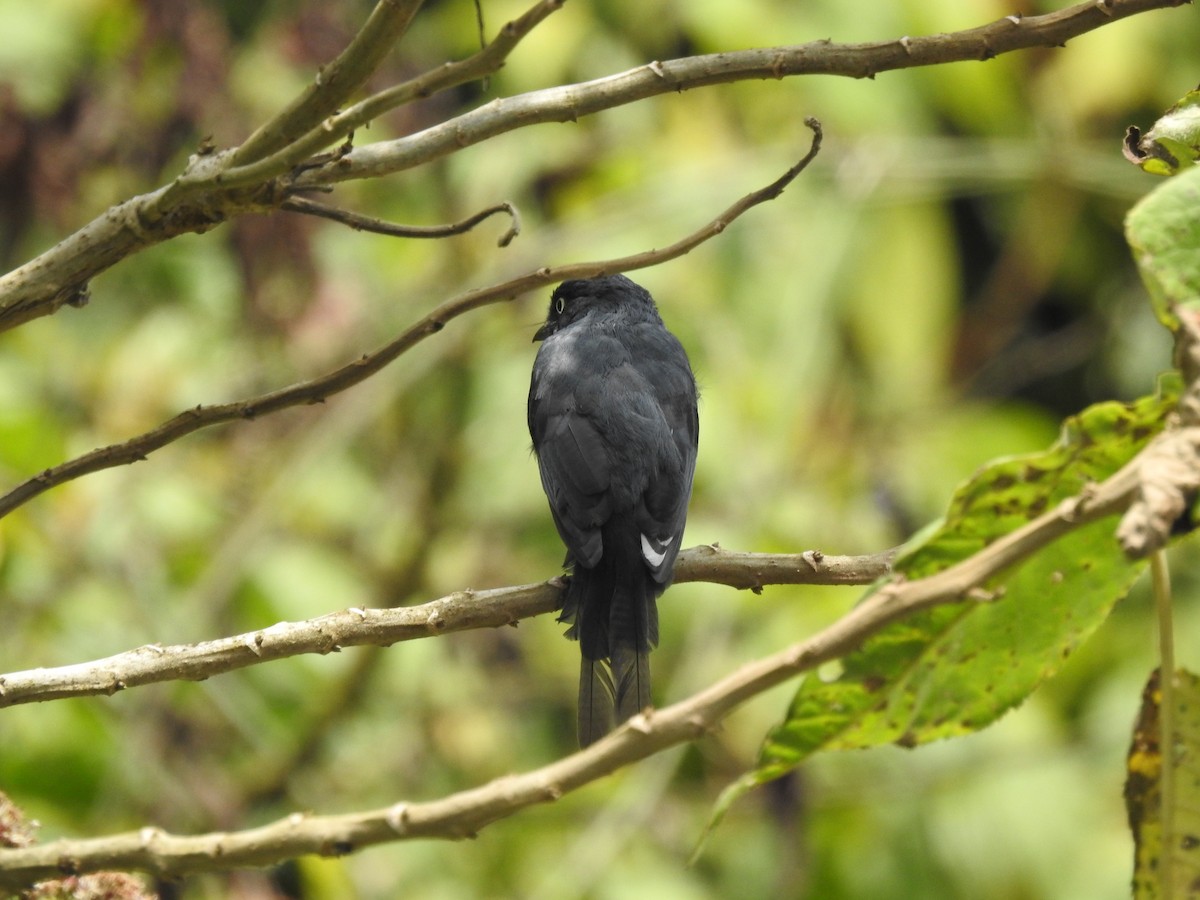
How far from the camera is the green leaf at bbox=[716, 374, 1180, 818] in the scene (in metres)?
1.24

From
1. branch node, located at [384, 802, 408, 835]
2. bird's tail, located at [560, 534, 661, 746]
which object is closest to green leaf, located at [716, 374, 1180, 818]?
branch node, located at [384, 802, 408, 835]

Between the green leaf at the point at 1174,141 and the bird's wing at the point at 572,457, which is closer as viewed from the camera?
the green leaf at the point at 1174,141

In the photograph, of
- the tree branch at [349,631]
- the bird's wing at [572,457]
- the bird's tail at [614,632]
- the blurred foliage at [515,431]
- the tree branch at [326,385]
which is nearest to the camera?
the tree branch at [349,631]

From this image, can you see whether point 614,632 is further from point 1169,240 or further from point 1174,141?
point 1169,240

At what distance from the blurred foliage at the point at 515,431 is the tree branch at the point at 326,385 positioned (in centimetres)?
284

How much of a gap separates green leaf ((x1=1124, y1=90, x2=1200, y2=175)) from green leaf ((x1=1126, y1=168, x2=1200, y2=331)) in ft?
1.57

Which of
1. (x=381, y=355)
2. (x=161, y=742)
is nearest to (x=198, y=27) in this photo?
(x=161, y=742)

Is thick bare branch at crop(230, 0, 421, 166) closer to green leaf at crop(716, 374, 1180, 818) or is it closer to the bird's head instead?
green leaf at crop(716, 374, 1180, 818)

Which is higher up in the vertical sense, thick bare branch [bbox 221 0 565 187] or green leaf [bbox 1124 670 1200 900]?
thick bare branch [bbox 221 0 565 187]

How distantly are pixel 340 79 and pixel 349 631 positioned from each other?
2.58 feet

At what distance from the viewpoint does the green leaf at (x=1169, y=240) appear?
1215mm

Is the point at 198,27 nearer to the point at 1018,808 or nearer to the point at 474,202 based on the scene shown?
the point at 474,202

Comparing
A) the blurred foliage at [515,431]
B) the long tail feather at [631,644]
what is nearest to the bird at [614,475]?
the long tail feather at [631,644]

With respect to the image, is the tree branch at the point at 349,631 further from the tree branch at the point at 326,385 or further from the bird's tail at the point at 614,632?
the bird's tail at the point at 614,632
